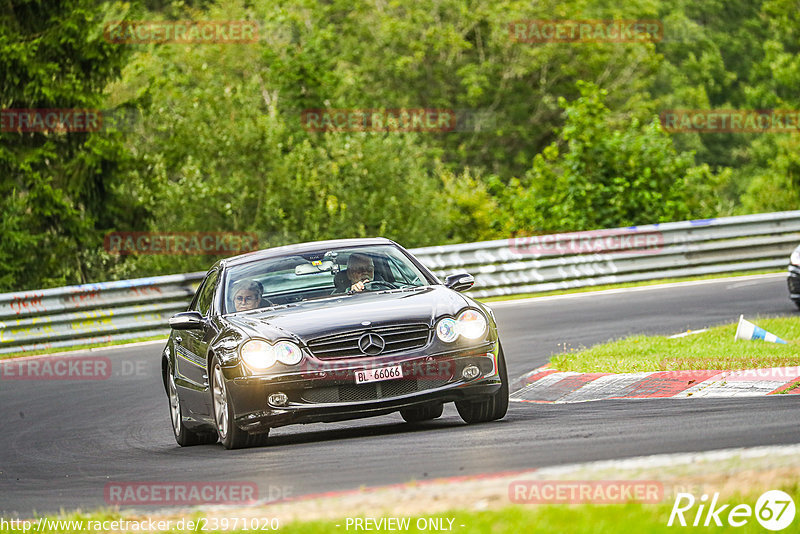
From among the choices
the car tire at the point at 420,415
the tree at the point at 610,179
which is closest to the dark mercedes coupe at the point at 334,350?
the car tire at the point at 420,415

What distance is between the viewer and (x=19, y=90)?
27516 mm

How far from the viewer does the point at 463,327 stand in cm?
948

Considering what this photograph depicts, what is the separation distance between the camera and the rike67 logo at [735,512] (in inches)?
196

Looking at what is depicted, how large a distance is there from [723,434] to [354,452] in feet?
7.36

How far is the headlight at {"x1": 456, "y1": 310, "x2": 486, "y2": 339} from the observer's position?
9477mm

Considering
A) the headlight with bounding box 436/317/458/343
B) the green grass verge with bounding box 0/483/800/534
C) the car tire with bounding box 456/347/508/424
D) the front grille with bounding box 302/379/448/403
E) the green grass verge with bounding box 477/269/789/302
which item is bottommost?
the green grass verge with bounding box 477/269/789/302

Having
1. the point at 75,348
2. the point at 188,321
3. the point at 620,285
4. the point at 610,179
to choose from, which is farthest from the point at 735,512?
the point at 610,179

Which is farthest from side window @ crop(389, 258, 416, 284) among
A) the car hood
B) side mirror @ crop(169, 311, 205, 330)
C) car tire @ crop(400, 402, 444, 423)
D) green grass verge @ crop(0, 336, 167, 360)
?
green grass verge @ crop(0, 336, 167, 360)

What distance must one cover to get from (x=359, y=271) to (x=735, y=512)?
18.9 feet

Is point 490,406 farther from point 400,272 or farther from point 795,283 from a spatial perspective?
point 795,283

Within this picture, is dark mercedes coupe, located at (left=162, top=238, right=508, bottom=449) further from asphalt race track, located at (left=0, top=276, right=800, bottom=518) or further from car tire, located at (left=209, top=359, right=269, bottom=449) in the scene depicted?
asphalt race track, located at (left=0, top=276, right=800, bottom=518)

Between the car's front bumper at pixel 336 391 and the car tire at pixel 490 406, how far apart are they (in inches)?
19.3

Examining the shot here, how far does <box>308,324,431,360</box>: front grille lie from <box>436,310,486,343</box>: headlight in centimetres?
14

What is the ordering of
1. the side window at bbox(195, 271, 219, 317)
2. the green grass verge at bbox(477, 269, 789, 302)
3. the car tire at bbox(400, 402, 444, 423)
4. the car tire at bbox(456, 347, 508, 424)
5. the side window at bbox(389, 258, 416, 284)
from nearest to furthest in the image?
the car tire at bbox(456, 347, 508, 424) < the side window at bbox(389, 258, 416, 284) < the car tire at bbox(400, 402, 444, 423) < the side window at bbox(195, 271, 219, 317) < the green grass verge at bbox(477, 269, 789, 302)
